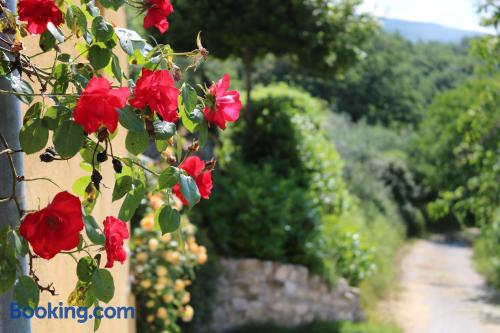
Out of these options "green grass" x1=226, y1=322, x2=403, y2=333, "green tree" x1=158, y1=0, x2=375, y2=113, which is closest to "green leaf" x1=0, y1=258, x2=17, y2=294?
"green grass" x1=226, y1=322, x2=403, y2=333

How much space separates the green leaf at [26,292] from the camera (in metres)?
1.03

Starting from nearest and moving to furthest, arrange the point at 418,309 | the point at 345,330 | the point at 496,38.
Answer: the point at 496,38 → the point at 345,330 → the point at 418,309

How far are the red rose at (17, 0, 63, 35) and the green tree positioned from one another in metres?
7.81

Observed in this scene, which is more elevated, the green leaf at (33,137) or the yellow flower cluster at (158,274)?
the green leaf at (33,137)

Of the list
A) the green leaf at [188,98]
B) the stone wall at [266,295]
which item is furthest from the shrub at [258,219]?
the green leaf at [188,98]

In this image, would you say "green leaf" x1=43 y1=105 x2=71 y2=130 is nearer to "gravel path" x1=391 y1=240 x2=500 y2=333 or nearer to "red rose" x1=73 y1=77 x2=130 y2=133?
"red rose" x1=73 y1=77 x2=130 y2=133

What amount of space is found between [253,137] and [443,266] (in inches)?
290

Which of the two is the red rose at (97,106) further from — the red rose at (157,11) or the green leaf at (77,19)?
the red rose at (157,11)

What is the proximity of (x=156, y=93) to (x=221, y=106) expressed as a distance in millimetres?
187

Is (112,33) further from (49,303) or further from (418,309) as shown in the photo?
(418,309)

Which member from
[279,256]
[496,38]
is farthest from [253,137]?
[496,38]

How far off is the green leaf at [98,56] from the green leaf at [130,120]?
119mm

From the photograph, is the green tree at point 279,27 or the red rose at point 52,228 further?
the green tree at point 279,27

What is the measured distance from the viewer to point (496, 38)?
6.38 meters
